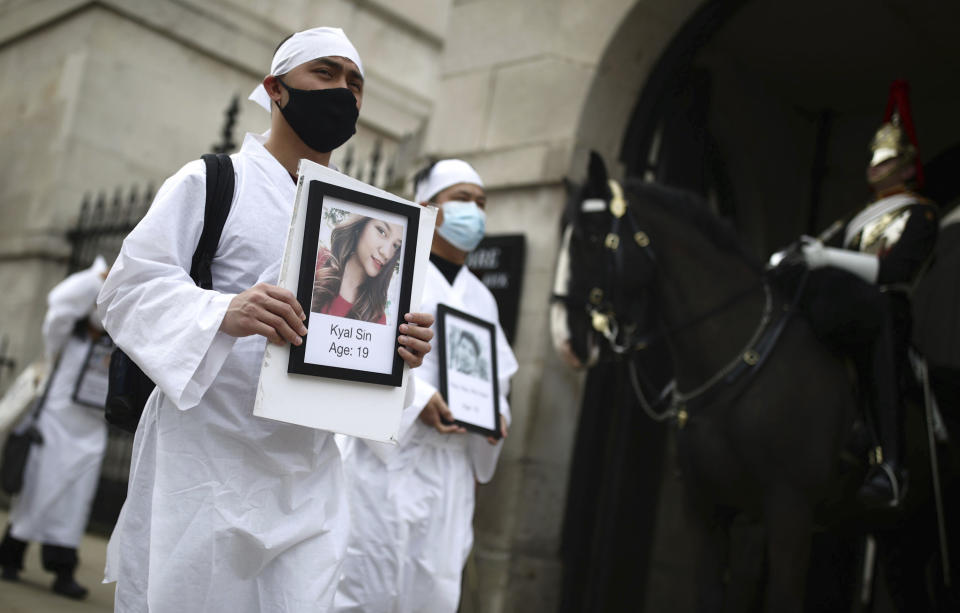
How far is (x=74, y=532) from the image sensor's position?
6863mm

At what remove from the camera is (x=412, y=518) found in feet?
13.6

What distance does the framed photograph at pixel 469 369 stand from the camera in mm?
4320

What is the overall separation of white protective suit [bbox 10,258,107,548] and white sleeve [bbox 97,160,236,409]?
15.5ft

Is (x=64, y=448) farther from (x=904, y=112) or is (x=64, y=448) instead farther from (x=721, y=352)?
(x=904, y=112)

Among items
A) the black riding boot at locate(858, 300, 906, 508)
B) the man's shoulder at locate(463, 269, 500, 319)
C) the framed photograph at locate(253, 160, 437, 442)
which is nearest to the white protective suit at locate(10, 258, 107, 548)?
the man's shoulder at locate(463, 269, 500, 319)

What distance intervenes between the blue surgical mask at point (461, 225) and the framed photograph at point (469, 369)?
0.35 meters

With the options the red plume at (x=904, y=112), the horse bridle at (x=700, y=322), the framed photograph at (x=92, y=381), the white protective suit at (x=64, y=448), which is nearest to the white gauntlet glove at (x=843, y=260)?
the horse bridle at (x=700, y=322)

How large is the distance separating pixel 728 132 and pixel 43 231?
7.65 metres

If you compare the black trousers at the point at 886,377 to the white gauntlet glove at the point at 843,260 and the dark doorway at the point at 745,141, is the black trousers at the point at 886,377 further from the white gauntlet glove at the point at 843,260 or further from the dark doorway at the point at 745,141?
the dark doorway at the point at 745,141

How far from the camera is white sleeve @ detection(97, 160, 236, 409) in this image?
99.0 inches

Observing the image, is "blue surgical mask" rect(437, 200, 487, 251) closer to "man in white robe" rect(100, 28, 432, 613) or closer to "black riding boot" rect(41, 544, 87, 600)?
"man in white robe" rect(100, 28, 432, 613)

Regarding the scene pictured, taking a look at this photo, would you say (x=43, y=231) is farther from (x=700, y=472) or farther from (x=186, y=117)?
(x=700, y=472)

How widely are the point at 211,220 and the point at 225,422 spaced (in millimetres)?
560

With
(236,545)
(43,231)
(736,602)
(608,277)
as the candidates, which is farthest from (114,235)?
(236,545)
